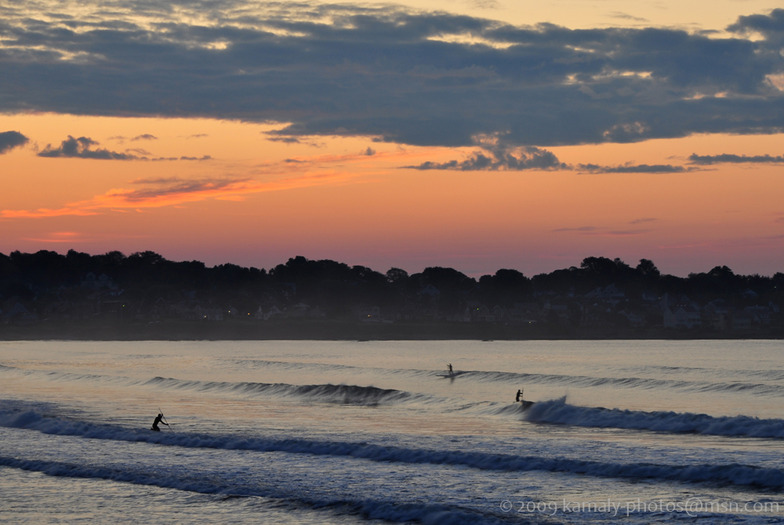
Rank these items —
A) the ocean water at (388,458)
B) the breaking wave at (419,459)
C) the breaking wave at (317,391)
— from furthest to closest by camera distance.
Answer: the breaking wave at (317,391) < the breaking wave at (419,459) < the ocean water at (388,458)

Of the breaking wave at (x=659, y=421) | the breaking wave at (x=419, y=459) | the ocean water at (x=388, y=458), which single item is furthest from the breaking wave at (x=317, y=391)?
the breaking wave at (x=419, y=459)

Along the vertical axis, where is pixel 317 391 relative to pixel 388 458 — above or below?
below

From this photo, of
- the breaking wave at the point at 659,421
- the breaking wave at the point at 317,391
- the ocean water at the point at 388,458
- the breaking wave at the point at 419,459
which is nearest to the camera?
the ocean water at the point at 388,458

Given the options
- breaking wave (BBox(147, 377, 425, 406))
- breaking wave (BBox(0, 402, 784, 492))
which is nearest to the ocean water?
breaking wave (BBox(0, 402, 784, 492))

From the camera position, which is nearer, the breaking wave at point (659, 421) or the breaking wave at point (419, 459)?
the breaking wave at point (419, 459)

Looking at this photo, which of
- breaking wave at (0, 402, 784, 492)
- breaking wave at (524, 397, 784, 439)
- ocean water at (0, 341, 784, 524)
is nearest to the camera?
ocean water at (0, 341, 784, 524)

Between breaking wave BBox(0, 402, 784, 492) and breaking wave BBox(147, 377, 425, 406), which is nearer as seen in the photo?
breaking wave BBox(0, 402, 784, 492)

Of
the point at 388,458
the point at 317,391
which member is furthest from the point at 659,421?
the point at 317,391

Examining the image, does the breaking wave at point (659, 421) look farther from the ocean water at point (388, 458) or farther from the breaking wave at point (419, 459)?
the breaking wave at point (419, 459)

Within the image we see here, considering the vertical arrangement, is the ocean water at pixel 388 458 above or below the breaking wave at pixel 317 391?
above

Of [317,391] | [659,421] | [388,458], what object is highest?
[659,421]

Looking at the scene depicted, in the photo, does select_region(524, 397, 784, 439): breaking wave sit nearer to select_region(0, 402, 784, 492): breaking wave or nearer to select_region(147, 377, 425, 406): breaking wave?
select_region(0, 402, 784, 492): breaking wave

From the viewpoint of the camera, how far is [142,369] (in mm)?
101688

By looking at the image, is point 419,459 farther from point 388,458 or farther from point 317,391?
point 317,391
